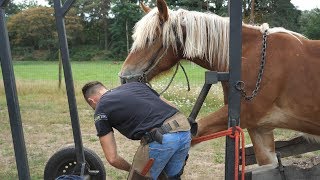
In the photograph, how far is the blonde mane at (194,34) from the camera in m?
3.24

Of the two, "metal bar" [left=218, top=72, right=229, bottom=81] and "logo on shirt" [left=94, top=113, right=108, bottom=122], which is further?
"logo on shirt" [left=94, top=113, right=108, bottom=122]

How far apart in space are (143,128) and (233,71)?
2.51 feet

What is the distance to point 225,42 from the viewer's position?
10.6 feet

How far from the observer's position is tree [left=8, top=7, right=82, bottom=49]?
133ft

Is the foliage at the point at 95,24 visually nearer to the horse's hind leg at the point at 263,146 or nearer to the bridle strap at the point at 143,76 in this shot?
the horse's hind leg at the point at 263,146

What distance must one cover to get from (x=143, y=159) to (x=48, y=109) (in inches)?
322

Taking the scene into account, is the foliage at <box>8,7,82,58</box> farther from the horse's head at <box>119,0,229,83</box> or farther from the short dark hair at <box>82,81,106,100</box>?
the short dark hair at <box>82,81,106,100</box>

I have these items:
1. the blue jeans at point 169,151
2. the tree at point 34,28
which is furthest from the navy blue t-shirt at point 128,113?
the tree at point 34,28

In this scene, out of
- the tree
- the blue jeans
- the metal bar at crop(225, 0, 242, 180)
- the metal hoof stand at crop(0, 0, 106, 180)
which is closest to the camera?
the metal bar at crop(225, 0, 242, 180)

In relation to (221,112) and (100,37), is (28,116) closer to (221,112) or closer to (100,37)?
(221,112)

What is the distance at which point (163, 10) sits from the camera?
125 inches

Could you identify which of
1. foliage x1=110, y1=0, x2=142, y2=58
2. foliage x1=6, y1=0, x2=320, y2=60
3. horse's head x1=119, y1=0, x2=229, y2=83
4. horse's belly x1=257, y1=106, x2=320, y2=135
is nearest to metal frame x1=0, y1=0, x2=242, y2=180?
horse's head x1=119, y1=0, x2=229, y2=83

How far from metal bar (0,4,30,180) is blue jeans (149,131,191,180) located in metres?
0.91

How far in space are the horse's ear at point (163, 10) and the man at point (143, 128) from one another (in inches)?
31.4
